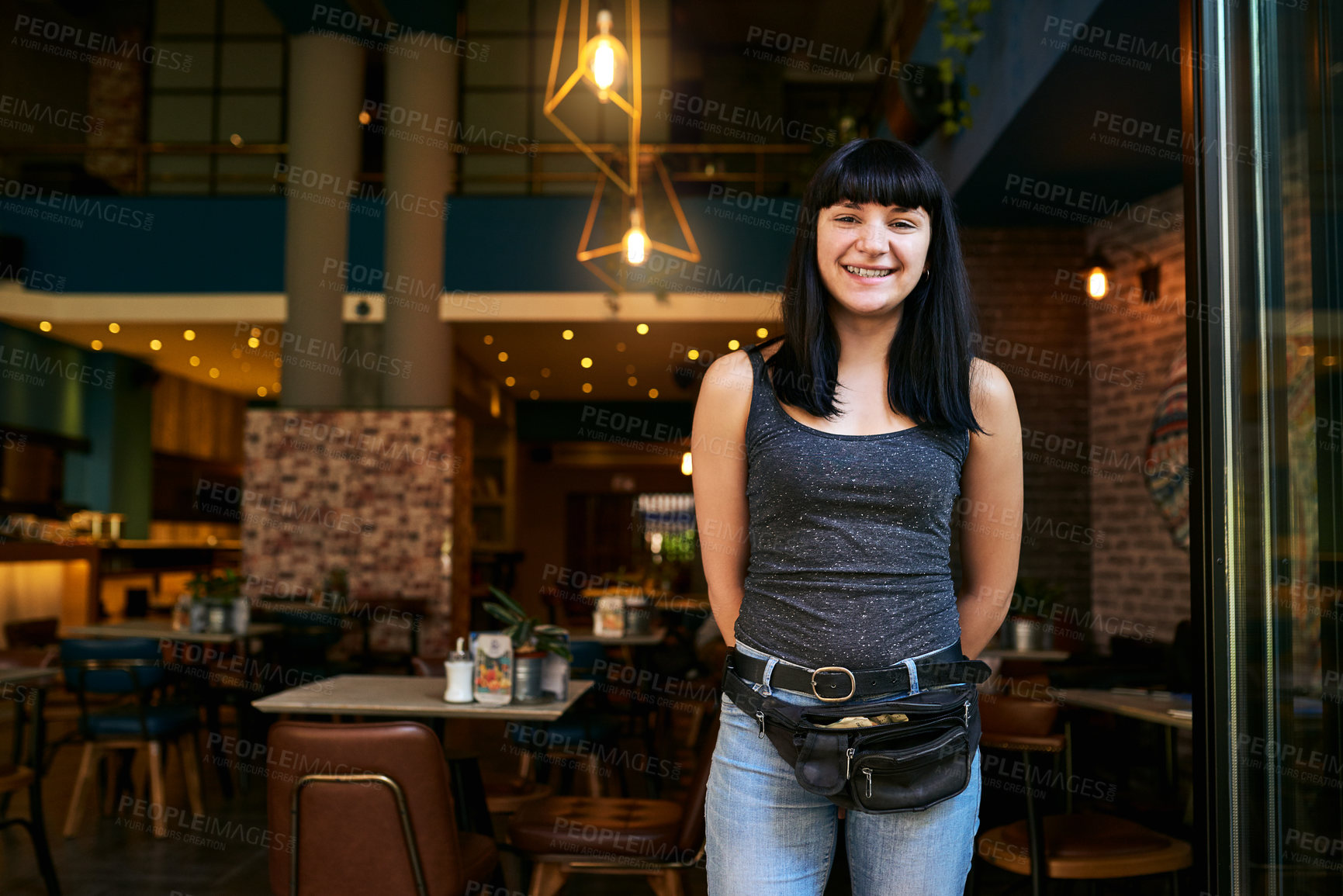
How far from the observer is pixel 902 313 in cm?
146

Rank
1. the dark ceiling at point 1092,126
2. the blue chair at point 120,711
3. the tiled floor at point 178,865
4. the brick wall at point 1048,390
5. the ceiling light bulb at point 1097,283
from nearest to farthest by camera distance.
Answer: the tiled floor at point 178,865
the dark ceiling at point 1092,126
the blue chair at point 120,711
the ceiling light bulb at point 1097,283
the brick wall at point 1048,390

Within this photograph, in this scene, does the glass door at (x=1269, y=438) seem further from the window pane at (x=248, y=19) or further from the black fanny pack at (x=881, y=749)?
the window pane at (x=248, y=19)

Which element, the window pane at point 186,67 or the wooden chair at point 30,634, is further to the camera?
the window pane at point 186,67

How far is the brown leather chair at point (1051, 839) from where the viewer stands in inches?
110

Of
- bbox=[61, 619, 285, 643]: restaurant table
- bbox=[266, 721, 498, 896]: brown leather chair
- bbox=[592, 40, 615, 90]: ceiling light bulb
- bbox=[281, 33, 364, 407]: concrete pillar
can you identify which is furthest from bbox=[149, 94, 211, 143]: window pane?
bbox=[266, 721, 498, 896]: brown leather chair

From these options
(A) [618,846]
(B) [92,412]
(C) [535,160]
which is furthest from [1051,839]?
(B) [92,412]

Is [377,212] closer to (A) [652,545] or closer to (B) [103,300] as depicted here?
(B) [103,300]

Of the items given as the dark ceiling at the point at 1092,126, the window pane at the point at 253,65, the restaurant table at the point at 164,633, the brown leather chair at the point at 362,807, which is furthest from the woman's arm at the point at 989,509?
the window pane at the point at 253,65

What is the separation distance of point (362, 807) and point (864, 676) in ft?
4.89

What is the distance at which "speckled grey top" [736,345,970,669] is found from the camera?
130 cm

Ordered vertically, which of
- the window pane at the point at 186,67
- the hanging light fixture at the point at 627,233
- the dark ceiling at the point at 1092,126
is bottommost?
the dark ceiling at the point at 1092,126

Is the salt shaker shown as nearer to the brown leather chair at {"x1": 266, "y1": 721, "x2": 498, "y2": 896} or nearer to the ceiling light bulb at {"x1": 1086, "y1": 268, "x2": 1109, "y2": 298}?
the brown leather chair at {"x1": 266, "y1": 721, "x2": 498, "y2": 896}

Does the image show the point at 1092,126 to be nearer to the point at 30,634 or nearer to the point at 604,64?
the point at 604,64

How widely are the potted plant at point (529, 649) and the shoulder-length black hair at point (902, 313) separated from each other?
2.08 m
